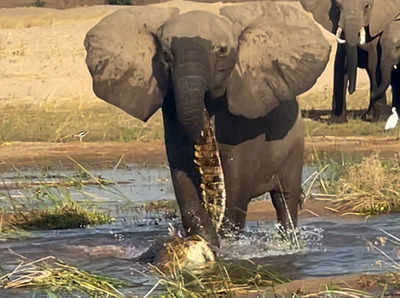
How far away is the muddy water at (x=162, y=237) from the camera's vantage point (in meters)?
8.77

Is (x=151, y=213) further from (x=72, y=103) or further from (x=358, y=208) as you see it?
(x=72, y=103)

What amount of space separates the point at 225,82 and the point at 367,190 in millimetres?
3093

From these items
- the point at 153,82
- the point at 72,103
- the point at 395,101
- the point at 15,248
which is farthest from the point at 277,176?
the point at 72,103

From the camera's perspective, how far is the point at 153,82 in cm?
884

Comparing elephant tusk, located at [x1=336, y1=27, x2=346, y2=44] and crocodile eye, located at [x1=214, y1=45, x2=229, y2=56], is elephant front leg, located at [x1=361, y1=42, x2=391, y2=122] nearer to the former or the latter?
elephant tusk, located at [x1=336, y1=27, x2=346, y2=44]

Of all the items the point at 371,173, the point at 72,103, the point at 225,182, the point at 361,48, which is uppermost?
the point at 225,182

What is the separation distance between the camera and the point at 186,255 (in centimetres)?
863

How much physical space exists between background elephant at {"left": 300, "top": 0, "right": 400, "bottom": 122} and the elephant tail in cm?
940

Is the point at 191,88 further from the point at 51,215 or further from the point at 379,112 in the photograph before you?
the point at 379,112

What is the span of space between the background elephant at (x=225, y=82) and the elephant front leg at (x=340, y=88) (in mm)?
9792

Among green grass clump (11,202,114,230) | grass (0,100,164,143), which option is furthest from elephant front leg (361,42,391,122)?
green grass clump (11,202,114,230)

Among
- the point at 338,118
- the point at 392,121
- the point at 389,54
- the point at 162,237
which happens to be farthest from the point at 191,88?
the point at 389,54

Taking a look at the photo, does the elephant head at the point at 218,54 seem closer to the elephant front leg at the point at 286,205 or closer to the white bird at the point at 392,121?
the elephant front leg at the point at 286,205

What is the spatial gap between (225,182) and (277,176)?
2.00 ft
